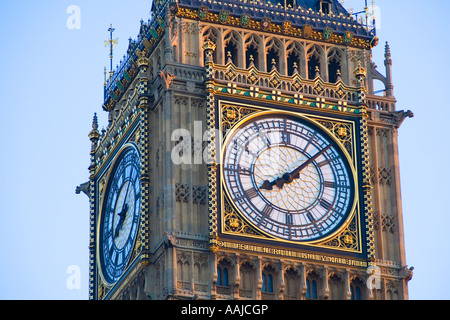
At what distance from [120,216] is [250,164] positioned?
4479 mm

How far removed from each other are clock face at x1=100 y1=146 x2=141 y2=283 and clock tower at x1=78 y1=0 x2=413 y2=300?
7cm

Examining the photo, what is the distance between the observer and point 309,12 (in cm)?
8425

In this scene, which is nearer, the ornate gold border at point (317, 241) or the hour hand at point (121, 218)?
the ornate gold border at point (317, 241)

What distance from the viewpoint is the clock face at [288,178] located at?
80.1m

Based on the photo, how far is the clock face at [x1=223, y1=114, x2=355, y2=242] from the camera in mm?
80062

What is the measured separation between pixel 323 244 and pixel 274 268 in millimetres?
1654

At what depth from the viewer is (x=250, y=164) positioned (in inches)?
3174

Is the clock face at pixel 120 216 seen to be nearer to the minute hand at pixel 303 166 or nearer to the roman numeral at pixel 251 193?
the roman numeral at pixel 251 193

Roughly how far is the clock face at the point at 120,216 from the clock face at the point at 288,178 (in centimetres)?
314

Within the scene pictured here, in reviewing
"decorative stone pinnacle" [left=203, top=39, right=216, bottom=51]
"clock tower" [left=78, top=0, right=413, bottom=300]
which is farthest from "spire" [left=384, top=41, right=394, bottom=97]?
"decorative stone pinnacle" [left=203, top=39, right=216, bottom=51]

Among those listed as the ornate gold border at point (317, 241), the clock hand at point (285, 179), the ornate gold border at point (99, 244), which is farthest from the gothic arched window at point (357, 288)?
the ornate gold border at point (99, 244)

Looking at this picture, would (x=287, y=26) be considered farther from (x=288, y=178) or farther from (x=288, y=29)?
(x=288, y=178)

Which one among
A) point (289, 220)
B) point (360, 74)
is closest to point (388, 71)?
point (360, 74)

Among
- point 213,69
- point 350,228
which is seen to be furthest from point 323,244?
point 213,69
